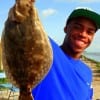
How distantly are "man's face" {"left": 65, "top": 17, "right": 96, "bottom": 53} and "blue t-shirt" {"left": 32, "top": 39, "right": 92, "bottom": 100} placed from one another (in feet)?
0.44

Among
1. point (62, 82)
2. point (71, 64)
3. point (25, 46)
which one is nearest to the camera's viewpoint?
point (25, 46)

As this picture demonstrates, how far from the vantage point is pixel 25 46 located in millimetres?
2615

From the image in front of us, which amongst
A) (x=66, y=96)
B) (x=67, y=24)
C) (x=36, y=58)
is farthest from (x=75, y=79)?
(x=36, y=58)

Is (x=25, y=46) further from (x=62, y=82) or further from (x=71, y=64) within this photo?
(x=71, y=64)

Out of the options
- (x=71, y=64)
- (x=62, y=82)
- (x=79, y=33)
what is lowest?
(x=62, y=82)

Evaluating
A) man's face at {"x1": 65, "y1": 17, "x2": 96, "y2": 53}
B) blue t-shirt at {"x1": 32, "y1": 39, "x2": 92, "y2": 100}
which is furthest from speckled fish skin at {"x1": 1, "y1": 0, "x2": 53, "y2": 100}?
man's face at {"x1": 65, "y1": 17, "x2": 96, "y2": 53}

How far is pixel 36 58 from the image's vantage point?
8.62 ft

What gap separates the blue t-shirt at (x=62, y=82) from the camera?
141 inches

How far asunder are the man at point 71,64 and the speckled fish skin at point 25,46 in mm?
876

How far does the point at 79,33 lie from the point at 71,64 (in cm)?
32

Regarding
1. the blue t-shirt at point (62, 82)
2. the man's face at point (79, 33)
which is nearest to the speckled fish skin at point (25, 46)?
the blue t-shirt at point (62, 82)

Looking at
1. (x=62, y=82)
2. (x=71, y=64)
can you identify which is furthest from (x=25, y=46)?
(x=71, y=64)

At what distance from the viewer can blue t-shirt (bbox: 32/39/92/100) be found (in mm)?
3572

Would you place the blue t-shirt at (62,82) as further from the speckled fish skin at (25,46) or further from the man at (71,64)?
the speckled fish skin at (25,46)
